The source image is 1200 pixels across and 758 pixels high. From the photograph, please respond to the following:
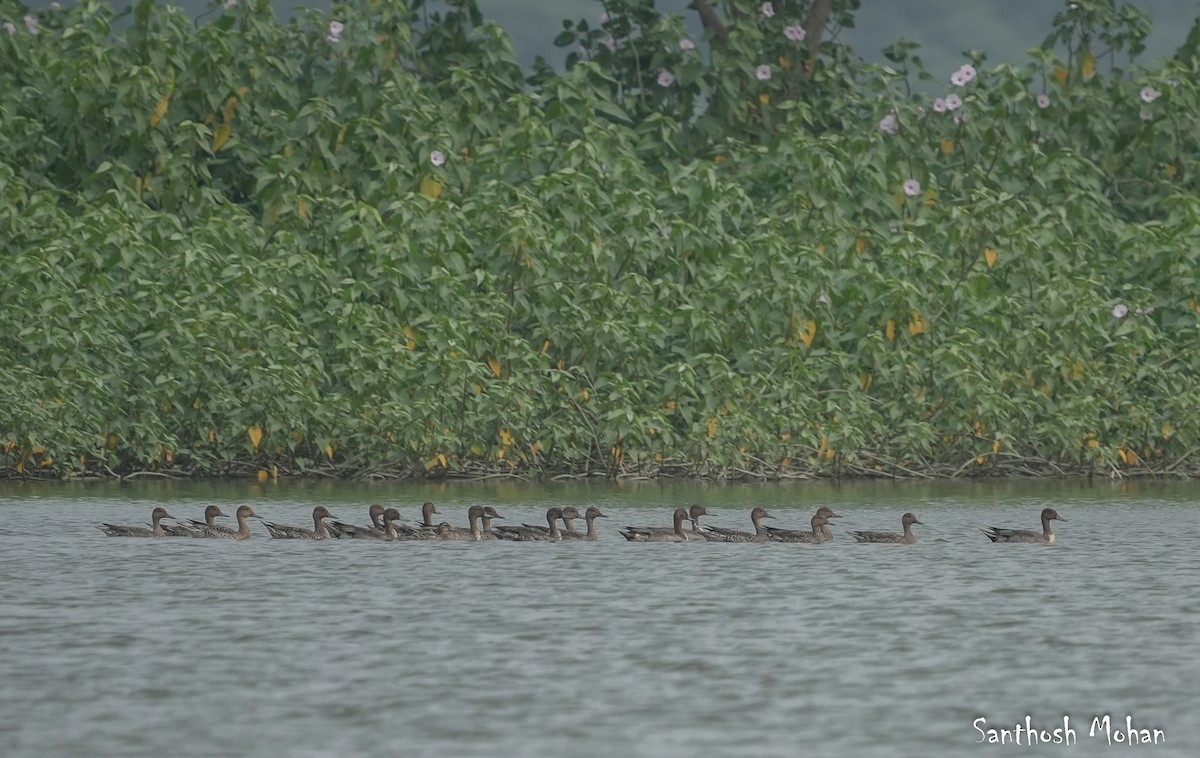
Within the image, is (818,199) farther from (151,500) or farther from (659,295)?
(151,500)

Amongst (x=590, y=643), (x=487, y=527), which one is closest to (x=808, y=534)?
(x=487, y=527)

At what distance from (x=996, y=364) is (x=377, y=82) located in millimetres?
14455

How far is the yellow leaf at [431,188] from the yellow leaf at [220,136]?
14.8 ft

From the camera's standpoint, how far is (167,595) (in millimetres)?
18594

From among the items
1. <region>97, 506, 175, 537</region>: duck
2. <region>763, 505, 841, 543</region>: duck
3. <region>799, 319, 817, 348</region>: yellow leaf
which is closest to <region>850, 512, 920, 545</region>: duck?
<region>763, 505, 841, 543</region>: duck

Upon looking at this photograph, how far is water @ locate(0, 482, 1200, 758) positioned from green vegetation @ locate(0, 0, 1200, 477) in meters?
8.06

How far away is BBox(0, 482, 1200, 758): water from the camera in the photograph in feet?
39.3

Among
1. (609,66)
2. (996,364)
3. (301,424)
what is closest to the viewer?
(301,424)

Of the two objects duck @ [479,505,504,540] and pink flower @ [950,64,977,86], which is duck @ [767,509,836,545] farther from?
pink flower @ [950,64,977,86]

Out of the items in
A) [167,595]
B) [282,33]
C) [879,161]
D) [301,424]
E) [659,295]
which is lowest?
[167,595]

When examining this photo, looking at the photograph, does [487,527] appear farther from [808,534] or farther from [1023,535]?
[1023,535]

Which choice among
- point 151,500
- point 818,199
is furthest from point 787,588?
point 818,199

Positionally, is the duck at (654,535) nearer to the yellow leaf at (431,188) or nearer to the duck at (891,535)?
the duck at (891,535)

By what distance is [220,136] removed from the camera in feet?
136
